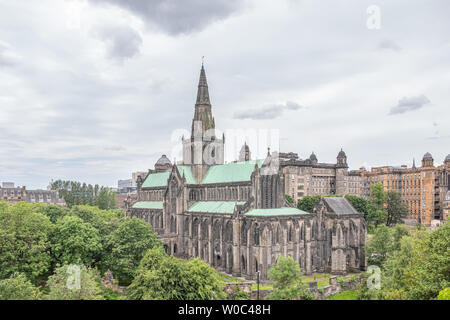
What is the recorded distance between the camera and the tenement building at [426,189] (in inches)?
5079

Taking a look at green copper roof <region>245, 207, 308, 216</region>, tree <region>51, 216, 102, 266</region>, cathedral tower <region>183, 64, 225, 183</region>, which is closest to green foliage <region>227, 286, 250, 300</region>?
green copper roof <region>245, 207, 308, 216</region>

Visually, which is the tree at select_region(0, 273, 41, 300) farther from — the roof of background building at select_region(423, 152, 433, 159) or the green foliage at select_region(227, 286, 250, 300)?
the roof of background building at select_region(423, 152, 433, 159)

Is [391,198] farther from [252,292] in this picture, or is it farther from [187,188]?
[252,292]

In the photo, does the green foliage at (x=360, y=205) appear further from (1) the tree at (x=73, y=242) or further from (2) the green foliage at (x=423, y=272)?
(1) the tree at (x=73, y=242)

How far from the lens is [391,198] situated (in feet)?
418

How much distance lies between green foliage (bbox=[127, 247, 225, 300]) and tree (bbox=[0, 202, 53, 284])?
16855 mm

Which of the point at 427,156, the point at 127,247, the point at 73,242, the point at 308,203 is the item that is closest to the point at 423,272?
the point at 127,247

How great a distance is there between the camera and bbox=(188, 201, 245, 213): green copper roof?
7306 centimetres

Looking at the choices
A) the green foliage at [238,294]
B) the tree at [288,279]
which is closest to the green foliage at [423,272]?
the tree at [288,279]

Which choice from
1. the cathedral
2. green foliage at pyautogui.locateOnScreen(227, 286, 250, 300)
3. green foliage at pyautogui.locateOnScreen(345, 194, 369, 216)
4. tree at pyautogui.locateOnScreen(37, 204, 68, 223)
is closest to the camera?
green foliage at pyautogui.locateOnScreen(227, 286, 250, 300)

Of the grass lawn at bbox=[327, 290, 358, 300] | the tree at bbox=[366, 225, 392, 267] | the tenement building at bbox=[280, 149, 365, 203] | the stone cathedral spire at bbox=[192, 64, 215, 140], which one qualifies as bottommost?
the grass lawn at bbox=[327, 290, 358, 300]

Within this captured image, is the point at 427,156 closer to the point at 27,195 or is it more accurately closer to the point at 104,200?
the point at 104,200

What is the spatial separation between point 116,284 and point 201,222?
1007 inches
